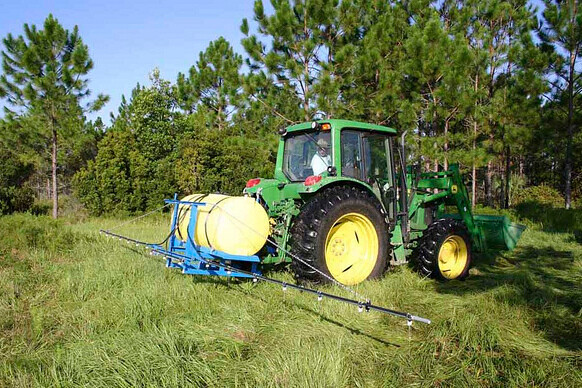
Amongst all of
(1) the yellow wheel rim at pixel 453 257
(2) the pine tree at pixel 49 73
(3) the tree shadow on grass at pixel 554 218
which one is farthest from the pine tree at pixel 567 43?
(2) the pine tree at pixel 49 73

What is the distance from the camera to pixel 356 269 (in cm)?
535

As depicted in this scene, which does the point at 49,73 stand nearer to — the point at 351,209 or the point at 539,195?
the point at 351,209

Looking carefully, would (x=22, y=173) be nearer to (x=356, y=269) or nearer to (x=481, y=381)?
(x=356, y=269)

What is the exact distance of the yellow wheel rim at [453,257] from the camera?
5996 mm

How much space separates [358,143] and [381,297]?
202cm

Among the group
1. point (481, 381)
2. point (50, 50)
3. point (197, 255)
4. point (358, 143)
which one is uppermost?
point (50, 50)

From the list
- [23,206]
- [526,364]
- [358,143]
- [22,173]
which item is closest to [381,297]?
[526,364]

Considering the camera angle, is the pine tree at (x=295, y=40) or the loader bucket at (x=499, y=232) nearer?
the loader bucket at (x=499, y=232)

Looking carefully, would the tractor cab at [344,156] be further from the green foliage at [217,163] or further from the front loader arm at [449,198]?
the green foliage at [217,163]

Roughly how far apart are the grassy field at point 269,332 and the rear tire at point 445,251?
0.22m

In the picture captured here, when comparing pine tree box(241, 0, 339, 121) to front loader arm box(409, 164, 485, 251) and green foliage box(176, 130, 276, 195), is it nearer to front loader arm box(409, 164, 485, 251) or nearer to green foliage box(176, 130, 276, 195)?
green foliage box(176, 130, 276, 195)

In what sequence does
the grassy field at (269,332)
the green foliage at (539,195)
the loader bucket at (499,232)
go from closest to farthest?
the grassy field at (269,332) → the loader bucket at (499,232) → the green foliage at (539,195)

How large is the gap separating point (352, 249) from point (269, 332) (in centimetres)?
203

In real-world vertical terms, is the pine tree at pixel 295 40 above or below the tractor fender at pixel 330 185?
above
